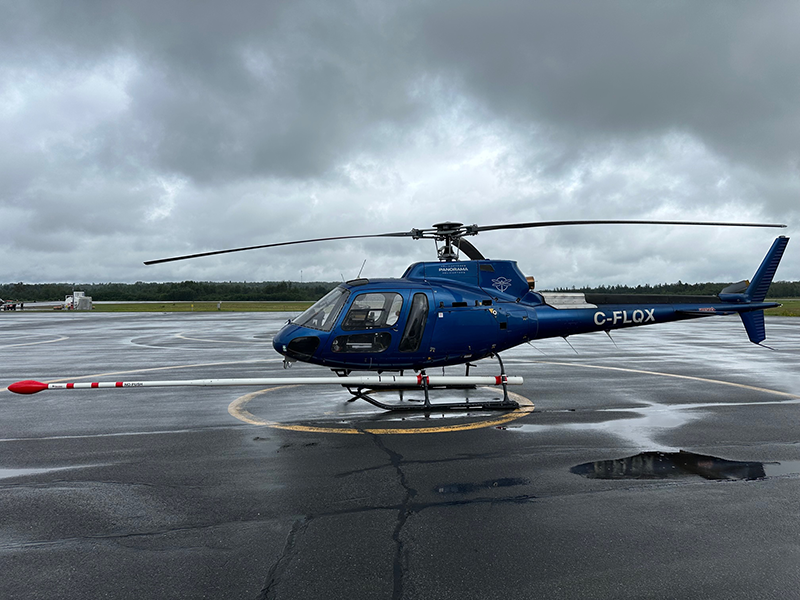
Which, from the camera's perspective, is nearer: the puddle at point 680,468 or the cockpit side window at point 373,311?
the puddle at point 680,468

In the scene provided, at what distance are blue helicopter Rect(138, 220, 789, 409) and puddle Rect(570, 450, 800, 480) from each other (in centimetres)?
249

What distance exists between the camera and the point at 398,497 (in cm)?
483

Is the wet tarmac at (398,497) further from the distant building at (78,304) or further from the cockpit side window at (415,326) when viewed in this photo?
the distant building at (78,304)

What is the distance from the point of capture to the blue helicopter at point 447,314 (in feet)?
27.0

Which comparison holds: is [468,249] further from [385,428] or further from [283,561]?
[283,561]

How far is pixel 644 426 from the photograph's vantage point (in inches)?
292

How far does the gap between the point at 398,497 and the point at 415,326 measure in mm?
3882

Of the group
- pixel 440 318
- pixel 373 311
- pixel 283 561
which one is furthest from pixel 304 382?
pixel 283 561

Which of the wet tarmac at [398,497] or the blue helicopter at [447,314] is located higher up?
the blue helicopter at [447,314]

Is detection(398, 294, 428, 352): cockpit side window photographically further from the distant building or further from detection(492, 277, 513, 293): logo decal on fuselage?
the distant building

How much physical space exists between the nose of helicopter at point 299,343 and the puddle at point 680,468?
453cm

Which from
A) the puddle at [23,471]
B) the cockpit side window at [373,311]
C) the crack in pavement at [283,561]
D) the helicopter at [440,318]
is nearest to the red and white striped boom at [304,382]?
the helicopter at [440,318]

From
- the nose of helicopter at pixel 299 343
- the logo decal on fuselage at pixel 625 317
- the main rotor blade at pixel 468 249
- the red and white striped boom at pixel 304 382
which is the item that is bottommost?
the red and white striped boom at pixel 304 382

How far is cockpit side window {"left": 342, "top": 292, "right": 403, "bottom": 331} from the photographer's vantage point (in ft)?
27.1
